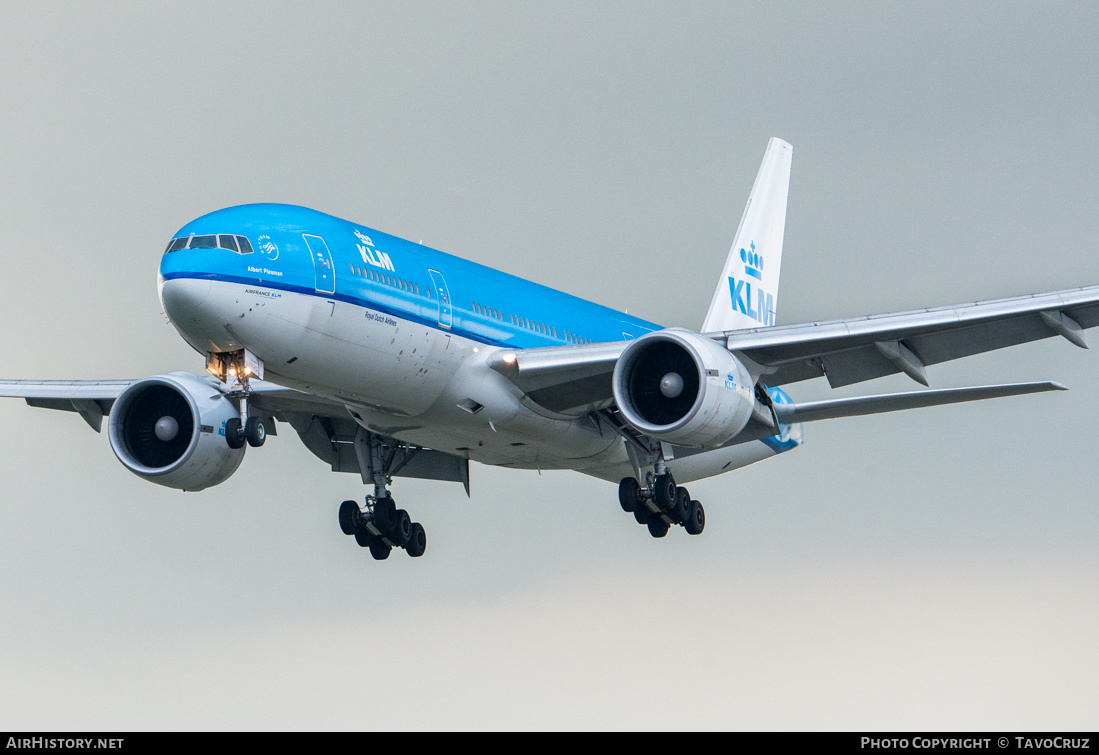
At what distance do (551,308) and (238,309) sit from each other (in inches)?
357

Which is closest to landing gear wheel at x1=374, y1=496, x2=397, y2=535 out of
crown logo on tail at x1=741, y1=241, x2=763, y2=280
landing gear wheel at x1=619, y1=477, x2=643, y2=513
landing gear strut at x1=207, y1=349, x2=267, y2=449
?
landing gear wheel at x1=619, y1=477, x2=643, y2=513

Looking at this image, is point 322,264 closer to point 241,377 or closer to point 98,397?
point 241,377

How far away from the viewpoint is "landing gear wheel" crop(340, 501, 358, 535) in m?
37.0

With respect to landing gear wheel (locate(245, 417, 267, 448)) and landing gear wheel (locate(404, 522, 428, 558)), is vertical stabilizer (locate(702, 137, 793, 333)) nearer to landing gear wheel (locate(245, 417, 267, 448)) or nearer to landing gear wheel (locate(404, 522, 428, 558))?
landing gear wheel (locate(404, 522, 428, 558))

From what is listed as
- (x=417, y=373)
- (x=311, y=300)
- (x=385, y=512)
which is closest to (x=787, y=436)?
(x=385, y=512)

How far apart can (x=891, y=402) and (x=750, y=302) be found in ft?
39.2

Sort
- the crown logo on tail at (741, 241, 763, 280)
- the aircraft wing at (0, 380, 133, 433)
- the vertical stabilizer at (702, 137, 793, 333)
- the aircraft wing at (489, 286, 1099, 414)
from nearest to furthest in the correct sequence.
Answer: the aircraft wing at (489, 286, 1099, 414) → the aircraft wing at (0, 380, 133, 433) → the vertical stabilizer at (702, 137, 793, 333) → the crown logo on tail at (741, 241, 763, 280)

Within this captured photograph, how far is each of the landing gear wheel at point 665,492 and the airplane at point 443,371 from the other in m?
0.04

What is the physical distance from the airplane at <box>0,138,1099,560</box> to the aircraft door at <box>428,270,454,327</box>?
0.19ft

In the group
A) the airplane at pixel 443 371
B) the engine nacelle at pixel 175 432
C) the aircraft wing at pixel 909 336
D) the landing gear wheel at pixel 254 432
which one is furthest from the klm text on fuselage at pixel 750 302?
the landing gear wheel at pixel 254 432

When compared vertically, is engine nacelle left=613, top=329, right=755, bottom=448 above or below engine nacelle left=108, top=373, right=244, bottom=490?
below

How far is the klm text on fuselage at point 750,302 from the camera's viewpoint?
150 feet

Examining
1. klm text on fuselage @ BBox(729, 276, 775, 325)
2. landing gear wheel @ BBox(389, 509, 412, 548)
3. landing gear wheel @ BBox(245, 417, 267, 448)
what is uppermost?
klm text on fuselage @ BBox(729, 276, 775, 325)

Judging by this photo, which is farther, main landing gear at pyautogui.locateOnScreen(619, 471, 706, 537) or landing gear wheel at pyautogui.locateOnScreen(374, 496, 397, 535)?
landing gear wheel at pyautogui.locateOnScreen(374, 496, 397, 535)
